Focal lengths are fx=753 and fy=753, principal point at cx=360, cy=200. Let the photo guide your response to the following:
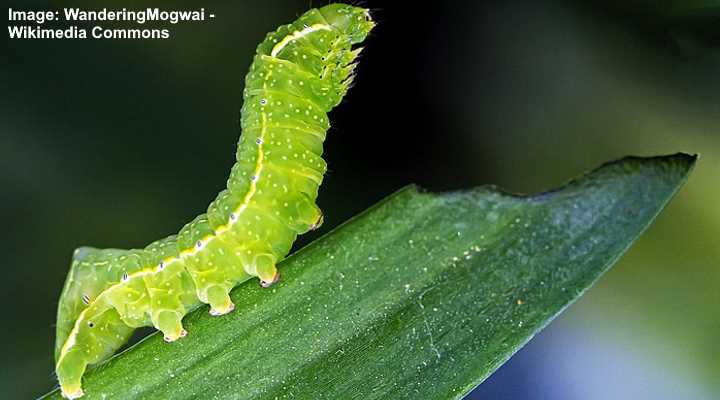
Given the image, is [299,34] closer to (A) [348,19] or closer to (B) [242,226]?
(A) [348,19]

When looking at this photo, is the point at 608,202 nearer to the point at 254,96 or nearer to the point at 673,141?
the point at 254,96

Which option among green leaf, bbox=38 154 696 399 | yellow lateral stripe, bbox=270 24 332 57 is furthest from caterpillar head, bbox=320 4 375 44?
green leaf, bbox=38 154 696 399

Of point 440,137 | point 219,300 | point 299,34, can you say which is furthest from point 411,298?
point 440,137

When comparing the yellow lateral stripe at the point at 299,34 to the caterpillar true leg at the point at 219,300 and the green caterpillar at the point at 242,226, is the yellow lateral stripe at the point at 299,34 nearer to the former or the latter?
the green caterpillar at the point at 242,226

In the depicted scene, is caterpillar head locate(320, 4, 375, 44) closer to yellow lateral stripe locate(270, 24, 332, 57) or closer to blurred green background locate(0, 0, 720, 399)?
yellow lateral stripe locate(270, 24, 332, 57)

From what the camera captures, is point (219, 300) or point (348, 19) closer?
point (219, 300)

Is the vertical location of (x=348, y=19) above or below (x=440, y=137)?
above

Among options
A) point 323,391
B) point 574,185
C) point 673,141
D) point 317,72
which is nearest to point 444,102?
point 673,141

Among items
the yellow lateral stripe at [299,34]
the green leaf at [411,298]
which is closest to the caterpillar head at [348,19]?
the yellow lateral stripe at [299,34]
